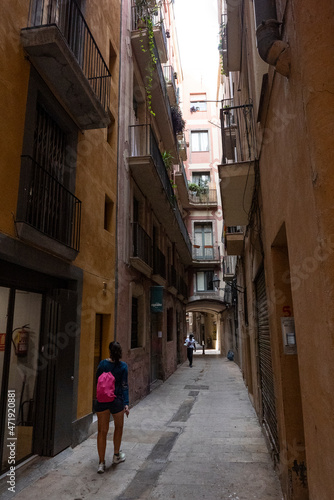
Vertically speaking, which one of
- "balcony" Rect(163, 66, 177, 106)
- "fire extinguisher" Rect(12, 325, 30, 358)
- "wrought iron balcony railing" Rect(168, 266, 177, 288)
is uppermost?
"balcony" Rect(163, 66, 177, 106)

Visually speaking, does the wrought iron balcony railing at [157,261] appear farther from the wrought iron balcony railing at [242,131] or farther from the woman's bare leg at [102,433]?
the woman's bare leg at [102,433]

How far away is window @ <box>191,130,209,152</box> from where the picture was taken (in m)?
29.0

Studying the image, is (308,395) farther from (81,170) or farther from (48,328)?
Result: (81,170)

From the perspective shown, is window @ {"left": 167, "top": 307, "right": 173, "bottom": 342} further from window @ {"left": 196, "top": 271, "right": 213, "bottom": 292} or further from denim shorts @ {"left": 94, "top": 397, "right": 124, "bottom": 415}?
denim shorts @ {"left": 94, "top": 397, "right": 124, "bottom": 415}

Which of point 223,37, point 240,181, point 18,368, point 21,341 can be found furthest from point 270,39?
point 223,37

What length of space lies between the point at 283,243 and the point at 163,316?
1135cm

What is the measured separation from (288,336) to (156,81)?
12058mm

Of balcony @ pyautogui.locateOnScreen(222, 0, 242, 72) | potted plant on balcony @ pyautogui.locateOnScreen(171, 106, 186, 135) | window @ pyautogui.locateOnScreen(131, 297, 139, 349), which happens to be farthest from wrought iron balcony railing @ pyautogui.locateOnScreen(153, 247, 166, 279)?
potted plant on balcony @ pyautogui.locateOnScreen(171, 106, 186, 135)

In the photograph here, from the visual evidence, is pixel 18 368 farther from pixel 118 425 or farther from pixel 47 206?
pixel 47 206

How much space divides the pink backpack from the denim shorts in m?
0.08

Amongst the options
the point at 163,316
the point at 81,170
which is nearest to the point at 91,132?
the point at 81,170

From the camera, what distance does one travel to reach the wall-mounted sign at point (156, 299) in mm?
12656

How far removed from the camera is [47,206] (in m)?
5.76

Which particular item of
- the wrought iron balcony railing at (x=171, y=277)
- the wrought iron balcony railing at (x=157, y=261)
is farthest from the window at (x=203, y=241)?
the wrought iron balcony railing at (x=157, y=261)
